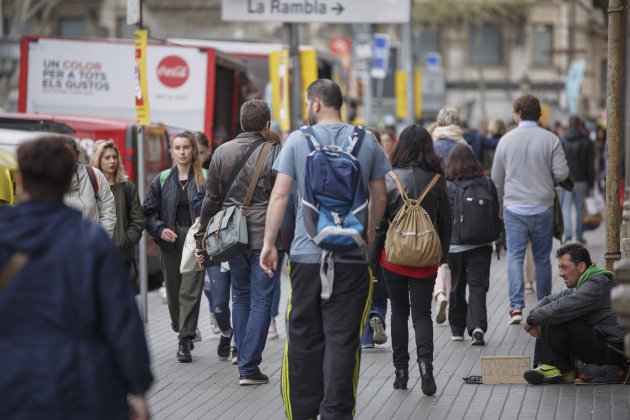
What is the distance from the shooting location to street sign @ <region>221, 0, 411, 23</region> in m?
17.5

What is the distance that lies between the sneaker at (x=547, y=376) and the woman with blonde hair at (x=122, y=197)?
3.25 metres

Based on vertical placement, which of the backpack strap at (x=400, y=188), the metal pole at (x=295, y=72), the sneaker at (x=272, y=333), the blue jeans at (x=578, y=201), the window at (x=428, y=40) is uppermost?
the window at (x=428, y=40)

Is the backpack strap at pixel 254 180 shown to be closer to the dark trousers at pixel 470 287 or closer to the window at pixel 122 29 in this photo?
the dark trousers at pixel 470 287

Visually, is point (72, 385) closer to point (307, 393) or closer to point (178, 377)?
point (307, 393)

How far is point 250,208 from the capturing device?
939 cm

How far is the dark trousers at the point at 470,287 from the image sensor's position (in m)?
11.2

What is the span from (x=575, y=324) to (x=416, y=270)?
41.6 inches

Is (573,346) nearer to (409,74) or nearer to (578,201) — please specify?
(578,201)

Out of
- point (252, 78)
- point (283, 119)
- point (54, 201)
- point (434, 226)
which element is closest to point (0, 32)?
point (252, 78)

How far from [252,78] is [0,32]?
1675cm

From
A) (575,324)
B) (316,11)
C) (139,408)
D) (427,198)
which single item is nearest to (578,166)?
(316,11)

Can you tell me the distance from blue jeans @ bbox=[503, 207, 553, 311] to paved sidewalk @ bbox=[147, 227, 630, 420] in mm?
689

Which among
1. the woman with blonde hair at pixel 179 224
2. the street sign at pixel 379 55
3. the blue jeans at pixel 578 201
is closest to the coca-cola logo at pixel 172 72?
the blue jeans at pixel 578 201

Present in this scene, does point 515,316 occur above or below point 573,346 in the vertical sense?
below
